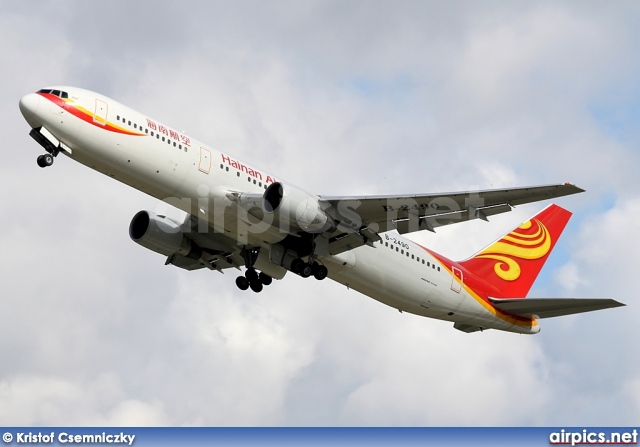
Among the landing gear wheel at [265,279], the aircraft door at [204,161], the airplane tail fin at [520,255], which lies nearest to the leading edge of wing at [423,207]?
the aircraft door at [204,161]

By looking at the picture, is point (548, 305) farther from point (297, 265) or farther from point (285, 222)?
point (285, 222)

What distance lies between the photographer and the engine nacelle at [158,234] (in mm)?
42844

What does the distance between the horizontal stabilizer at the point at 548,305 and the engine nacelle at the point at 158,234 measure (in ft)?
43.5

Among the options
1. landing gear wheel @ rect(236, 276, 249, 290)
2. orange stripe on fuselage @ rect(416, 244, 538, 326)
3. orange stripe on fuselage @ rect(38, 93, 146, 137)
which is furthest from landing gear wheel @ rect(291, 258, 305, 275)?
orange stripe on fuselage @ rect(38, 93, 146, 137)

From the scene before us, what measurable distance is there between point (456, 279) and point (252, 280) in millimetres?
8465

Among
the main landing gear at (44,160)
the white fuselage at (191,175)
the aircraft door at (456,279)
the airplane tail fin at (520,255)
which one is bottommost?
the main landing gear at (44,160)

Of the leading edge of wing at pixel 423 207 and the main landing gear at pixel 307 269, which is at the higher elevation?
the leading edge of wing at pixel 423 207

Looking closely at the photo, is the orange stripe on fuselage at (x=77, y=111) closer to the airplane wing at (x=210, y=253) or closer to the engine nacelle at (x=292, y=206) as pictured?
the engine nacelle at (x=292, y=206)

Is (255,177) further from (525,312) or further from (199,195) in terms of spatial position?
(525,312)

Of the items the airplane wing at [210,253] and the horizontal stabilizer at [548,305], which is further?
the airplane wing at [210,253]

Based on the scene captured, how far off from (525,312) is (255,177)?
45.4 ft

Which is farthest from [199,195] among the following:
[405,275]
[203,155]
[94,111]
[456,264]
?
[456,264]

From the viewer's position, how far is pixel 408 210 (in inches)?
1513

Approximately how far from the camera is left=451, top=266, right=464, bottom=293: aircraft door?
4441 cm
